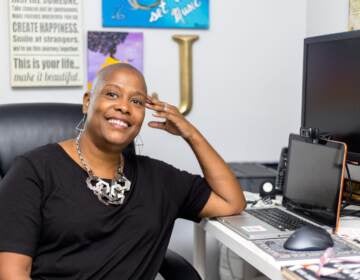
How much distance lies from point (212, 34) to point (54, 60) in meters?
0.65

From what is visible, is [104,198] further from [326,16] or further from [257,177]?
[326,16]

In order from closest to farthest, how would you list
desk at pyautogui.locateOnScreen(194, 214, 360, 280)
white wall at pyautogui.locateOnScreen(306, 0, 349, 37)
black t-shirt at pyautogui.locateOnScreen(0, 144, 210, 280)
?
desk at pyautogui.locateOnScreen(194, 214, 360, 280), black t-shirt at pyautogui.locateOnScreen(0, 144, 210, 280), white wall at pyautogui.locateOnScreen(306, 0, 349, 37)

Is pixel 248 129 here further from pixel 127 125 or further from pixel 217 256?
pixel 127 125

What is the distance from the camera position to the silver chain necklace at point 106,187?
53.0 inches

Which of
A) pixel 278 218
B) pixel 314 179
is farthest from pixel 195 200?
pixel 314 179

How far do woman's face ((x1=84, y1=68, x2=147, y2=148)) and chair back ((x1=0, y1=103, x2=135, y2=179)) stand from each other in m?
0.20

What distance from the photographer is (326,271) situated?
1018 mm

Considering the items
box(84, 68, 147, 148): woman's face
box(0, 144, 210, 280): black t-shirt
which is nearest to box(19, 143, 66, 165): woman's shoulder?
box(0, 144, 210, 280): black t-shirt

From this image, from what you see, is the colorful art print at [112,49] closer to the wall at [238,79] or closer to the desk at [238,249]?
the wall at [238,79]

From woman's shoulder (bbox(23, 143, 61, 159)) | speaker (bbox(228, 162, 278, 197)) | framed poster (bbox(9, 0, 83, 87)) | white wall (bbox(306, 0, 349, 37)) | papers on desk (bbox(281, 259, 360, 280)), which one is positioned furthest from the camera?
white wall (bbox(306, 0, 349, 37))

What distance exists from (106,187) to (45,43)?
2.68ft

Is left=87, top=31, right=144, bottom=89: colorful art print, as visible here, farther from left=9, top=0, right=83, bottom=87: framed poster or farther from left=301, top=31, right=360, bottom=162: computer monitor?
left=301, top=31, right=360, bottom=162: computer monitor

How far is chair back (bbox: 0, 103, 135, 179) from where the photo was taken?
1536 mm

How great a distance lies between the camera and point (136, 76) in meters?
1.41
